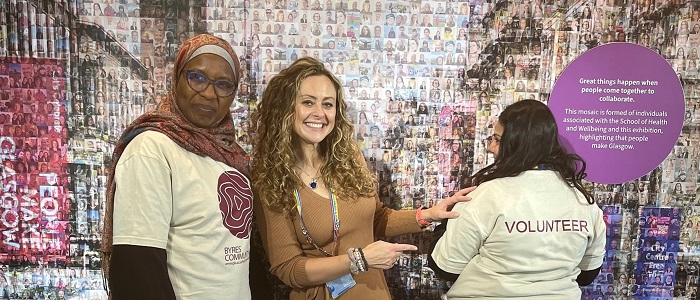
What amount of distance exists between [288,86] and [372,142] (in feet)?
1.90

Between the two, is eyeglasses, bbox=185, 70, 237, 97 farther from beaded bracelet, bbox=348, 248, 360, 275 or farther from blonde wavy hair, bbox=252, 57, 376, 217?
beaded bracelet, bbox=348, 248, 360, 275

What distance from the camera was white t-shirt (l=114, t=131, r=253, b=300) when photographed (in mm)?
1173

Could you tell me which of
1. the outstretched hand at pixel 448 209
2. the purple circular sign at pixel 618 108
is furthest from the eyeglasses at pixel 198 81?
the purple circular sign at pixel 618 108

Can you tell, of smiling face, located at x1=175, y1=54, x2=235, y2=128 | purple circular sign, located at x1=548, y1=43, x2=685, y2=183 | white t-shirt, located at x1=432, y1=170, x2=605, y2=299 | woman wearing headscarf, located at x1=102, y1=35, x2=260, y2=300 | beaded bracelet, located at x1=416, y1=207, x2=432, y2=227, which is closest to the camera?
woman wearing headscarf, located at x1=102, y1=35, x2=260, y2=300

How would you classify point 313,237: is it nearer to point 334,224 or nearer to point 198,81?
point 334,224

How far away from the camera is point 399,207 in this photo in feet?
6.88

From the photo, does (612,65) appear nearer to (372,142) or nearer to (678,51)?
(678,51)

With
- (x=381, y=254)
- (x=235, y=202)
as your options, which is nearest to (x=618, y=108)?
(x=381, y=254)

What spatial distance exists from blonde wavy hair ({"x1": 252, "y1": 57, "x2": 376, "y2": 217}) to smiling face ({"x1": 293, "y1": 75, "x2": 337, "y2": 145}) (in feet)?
0.07

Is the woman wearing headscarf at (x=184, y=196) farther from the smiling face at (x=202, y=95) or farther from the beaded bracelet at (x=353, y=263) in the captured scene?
the beaded bracelet at (x=353, y=263)

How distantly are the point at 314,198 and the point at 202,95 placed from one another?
1.77 feet

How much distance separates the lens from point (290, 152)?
161 centimetres

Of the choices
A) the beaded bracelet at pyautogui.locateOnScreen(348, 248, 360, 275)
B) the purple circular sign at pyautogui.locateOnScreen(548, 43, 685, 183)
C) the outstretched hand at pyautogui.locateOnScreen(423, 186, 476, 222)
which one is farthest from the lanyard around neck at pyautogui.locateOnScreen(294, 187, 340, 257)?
the purple circular sign at pyautogui.locateOnScreen(548, 43, 685, 183)

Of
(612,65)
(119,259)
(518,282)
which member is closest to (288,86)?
(119,259)
